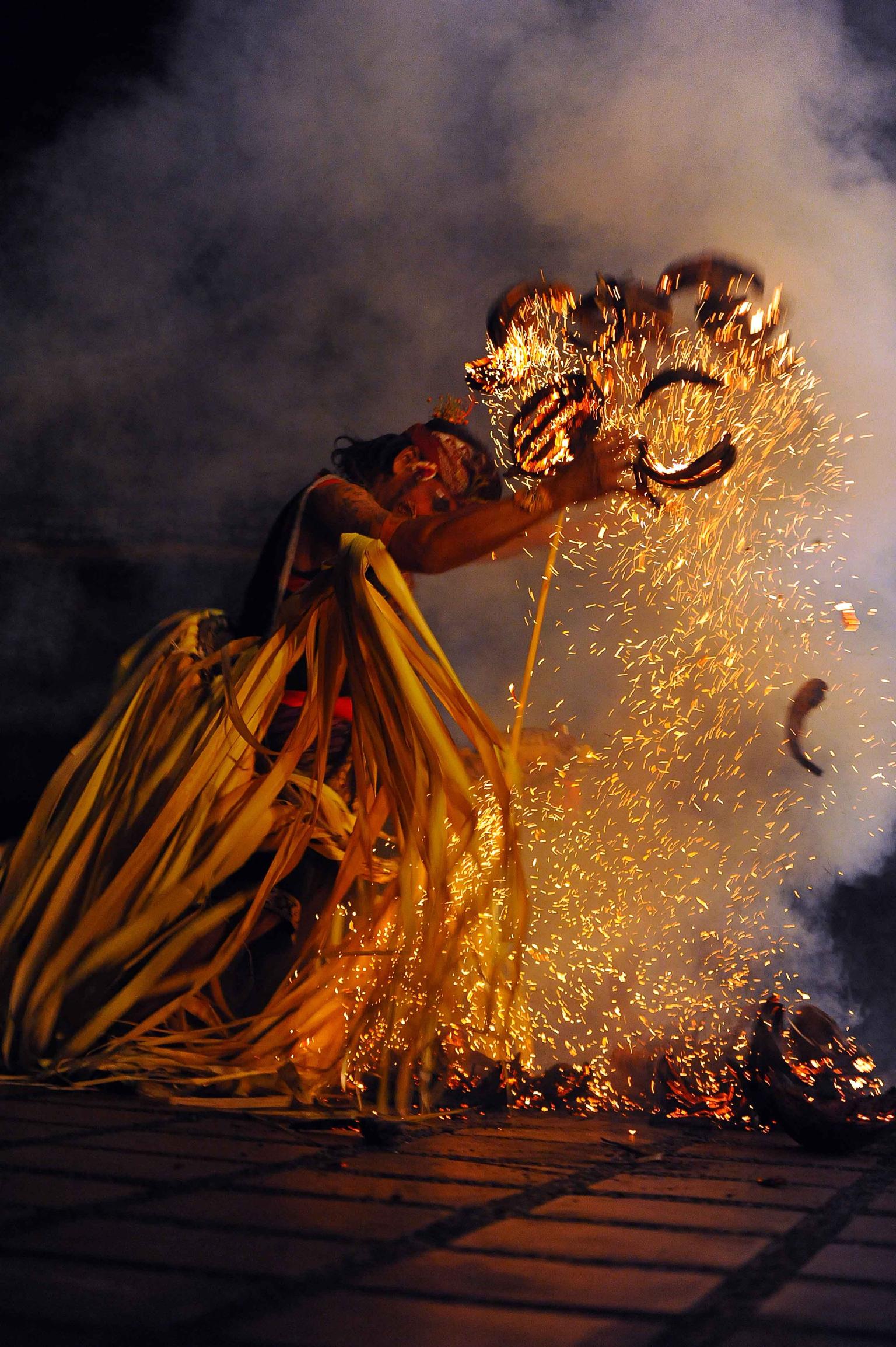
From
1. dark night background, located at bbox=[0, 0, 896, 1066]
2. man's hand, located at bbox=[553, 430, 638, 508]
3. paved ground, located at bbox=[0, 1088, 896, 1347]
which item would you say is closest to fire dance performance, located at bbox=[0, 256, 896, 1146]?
man's hand, located at bbox=[553, 430, 638, 508]

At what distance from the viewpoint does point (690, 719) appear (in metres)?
4.24

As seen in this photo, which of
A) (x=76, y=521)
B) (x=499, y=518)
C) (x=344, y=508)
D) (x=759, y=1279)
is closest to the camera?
(x=759, y=1279)

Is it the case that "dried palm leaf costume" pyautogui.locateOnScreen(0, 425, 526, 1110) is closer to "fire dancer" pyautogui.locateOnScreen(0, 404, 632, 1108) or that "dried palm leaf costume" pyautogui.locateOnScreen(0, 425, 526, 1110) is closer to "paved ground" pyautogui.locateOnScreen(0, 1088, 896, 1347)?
"fire dancer" pyautogui.locateOnScreen(0, 404, 632, 1108)

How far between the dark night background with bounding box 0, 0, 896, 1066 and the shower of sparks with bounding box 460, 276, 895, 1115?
44.0 inches

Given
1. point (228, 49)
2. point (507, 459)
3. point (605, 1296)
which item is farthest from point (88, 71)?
point (605, 1296)

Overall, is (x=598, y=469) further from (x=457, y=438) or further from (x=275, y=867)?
(x=275, y=867)

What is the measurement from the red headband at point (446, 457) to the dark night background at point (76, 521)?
1.12 m

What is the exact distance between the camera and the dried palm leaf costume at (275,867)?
2209mm

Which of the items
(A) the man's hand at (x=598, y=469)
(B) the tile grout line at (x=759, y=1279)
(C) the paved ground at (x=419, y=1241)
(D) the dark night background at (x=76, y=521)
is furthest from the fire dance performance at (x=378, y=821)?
(D) the dark night background at (x=76, y=521)

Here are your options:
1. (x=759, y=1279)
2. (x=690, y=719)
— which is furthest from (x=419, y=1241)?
(x=690, y=719)

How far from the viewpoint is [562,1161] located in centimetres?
179

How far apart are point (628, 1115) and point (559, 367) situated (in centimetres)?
179

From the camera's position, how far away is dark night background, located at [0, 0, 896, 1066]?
3889mm

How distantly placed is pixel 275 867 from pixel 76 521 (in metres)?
1.85
